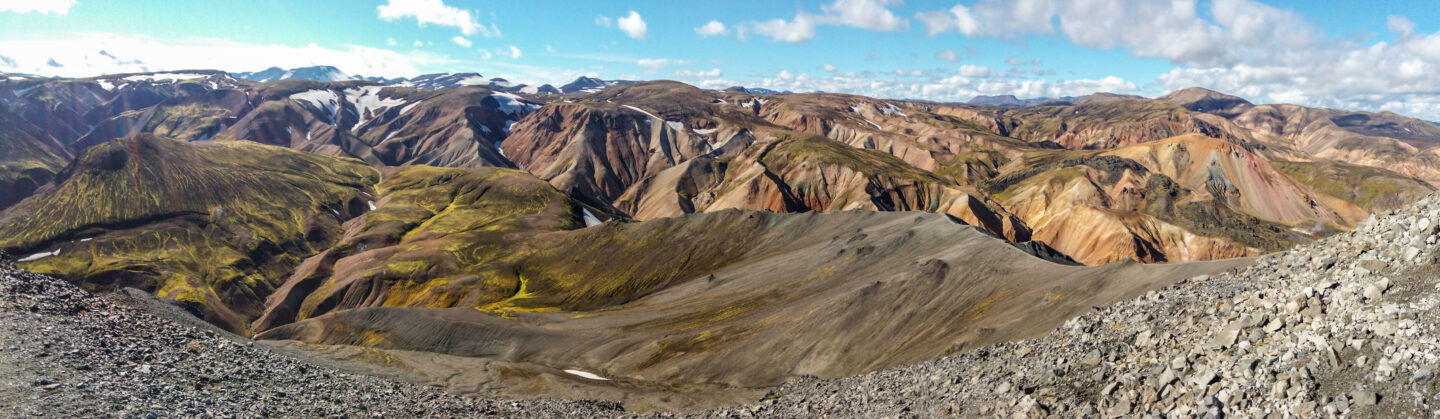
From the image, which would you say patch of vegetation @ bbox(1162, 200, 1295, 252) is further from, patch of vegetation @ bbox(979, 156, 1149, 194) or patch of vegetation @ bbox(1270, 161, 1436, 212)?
patch of vegetation @ bbox(1270, 161, 1436, 212)

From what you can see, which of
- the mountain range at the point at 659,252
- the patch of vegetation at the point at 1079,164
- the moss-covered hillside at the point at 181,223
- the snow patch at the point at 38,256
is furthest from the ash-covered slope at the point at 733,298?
the patch of vegetation at the point at 1079,164

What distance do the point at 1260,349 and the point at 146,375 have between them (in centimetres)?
4399

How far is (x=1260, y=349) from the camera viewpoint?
2041 cm

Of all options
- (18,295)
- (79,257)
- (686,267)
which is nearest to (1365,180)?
(686,267)

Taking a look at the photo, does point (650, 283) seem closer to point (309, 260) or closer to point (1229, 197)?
point (309, 260)

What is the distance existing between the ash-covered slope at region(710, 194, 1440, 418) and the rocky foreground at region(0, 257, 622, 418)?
86.8 feet

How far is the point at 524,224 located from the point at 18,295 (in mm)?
112257

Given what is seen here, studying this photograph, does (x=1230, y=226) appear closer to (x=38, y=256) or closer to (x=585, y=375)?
(x=585, y=375)

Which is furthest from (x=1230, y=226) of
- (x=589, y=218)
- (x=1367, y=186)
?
(x=589, y=218)

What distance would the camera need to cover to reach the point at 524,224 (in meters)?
143

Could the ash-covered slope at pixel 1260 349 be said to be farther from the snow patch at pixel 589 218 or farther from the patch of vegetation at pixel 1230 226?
the snow patch at pixel 589 218

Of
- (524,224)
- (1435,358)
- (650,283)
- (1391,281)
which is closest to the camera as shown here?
(1435,358)

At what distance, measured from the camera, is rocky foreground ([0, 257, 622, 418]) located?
24703mm

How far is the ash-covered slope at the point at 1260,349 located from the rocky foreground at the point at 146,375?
26465 millimetres
